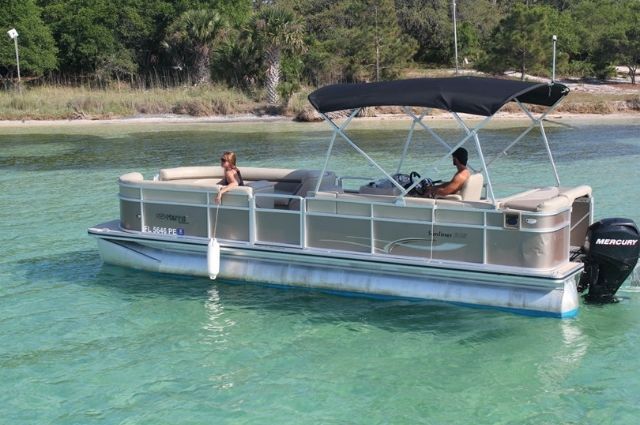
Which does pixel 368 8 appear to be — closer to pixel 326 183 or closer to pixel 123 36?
pixel 123 36

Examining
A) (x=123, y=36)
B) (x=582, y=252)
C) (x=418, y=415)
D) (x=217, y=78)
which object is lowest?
(x=418, y=415)

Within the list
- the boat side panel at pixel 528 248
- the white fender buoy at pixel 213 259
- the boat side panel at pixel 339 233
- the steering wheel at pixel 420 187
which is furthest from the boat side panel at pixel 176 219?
the boat side panel at pixel 528 248

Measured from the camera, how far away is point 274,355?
8508mm

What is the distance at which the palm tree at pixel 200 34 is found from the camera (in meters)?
49.5

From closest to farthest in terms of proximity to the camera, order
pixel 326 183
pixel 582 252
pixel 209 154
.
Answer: pixel 582 252
pixel 326 183
pixel 209 154

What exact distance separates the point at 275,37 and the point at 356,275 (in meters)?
37.6

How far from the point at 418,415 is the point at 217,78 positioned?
152 ft

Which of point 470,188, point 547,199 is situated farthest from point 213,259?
point 547,199

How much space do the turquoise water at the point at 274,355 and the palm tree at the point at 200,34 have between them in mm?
37785

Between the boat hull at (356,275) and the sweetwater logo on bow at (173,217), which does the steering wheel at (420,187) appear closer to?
the boat hull at (356,275)

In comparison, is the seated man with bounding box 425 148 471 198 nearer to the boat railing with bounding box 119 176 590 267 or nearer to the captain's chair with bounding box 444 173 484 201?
the captain's chair with bounding box 444 173 484 201

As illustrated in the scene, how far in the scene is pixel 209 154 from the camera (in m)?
28.7

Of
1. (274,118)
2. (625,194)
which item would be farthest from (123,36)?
(625,194)

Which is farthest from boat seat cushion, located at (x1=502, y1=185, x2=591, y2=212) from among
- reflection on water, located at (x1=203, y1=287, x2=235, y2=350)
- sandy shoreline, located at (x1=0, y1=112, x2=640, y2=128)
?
sandy shoreline, located at (x1=0, y1=112, x2=640, y2=128)
